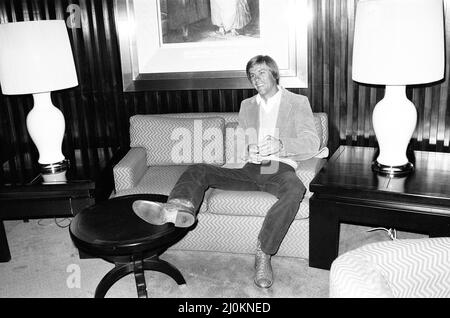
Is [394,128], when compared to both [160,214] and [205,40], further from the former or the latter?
[205,40]

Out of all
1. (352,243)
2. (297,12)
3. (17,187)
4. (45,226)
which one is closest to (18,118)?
(45,226)

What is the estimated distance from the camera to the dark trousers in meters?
2.37

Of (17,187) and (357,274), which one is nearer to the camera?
Result: (357,274)

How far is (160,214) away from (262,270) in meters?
0.66

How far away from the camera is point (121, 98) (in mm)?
3463

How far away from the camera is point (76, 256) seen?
276 centimetres

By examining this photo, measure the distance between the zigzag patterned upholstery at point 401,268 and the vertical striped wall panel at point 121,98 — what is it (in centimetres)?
165

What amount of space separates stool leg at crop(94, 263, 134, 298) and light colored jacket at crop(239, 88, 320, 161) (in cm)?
109

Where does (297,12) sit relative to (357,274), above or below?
above

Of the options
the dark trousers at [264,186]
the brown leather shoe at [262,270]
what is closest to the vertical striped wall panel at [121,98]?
the dark trousers at [264,186]

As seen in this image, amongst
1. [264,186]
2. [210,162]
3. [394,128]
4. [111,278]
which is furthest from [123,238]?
[394,128]

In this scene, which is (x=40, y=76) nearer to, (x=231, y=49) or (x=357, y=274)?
(x=231, y=49)

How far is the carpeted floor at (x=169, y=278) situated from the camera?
2.35m

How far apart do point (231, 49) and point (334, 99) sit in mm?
792
